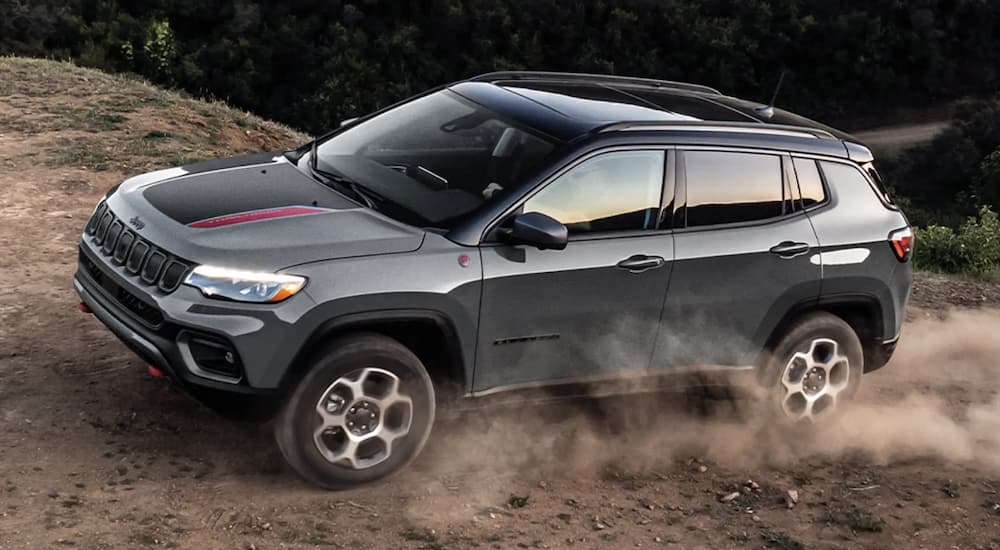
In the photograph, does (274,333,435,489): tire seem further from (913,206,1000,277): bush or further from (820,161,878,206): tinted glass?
(913,206,1000,277): bush

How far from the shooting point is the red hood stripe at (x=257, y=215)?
5383 mm

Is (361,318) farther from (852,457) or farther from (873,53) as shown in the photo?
(873,53)

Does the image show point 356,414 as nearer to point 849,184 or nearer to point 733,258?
point 733,258

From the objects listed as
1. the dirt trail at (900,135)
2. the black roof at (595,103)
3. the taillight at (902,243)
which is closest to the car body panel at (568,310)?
the black roof at (595,103)

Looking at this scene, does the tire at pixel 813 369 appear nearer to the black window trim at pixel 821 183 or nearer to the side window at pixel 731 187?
the black window trim at pixel 821 183

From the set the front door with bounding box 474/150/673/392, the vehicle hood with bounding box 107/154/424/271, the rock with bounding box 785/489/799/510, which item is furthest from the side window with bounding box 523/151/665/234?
the rock with bounding box 785/489/799/510

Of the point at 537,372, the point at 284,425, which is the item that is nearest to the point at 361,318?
the point at 284,425

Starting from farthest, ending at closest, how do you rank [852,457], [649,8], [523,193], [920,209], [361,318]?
[649,8] < [920,209] < [852,457] < [523,193] < [361,318]

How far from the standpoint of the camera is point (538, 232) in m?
5.45

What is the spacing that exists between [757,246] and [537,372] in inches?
57.1

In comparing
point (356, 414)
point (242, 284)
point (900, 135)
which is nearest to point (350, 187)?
point (242, 284)

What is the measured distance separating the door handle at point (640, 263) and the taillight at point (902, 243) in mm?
A: 1658

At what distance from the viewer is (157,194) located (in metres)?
5.84

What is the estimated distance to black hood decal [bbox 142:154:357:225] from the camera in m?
5.58
